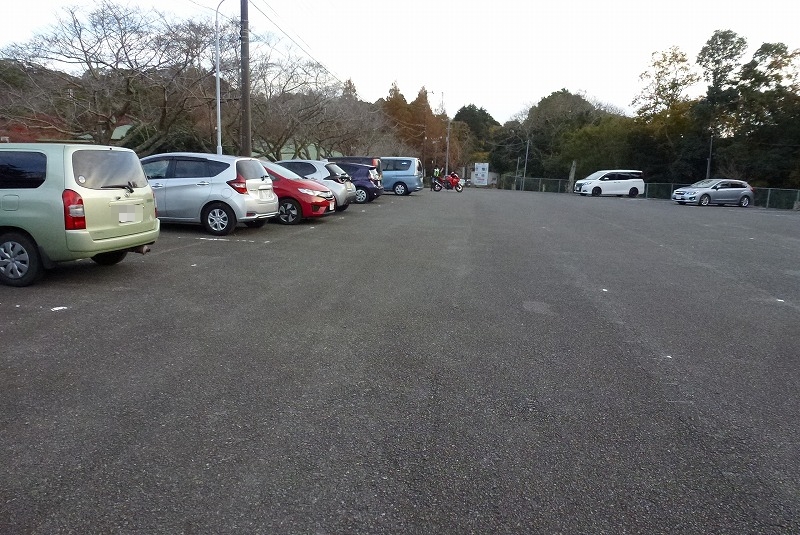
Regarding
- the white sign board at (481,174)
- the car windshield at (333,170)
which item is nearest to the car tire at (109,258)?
the car windshield at (333,170)

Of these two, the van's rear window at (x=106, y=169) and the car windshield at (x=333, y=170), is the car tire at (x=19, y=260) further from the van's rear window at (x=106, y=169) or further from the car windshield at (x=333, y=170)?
the car windshield at (x=333, y=170)

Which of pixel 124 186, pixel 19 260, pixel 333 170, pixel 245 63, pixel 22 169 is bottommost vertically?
pixel 19 260

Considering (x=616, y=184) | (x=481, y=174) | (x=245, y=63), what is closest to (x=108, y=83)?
(x=245, y=63)

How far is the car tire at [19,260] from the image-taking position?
23.5 feet

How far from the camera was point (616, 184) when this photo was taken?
4244 centimetres

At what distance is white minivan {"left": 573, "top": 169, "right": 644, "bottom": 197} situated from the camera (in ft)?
139

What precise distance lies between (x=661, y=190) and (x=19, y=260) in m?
44.6

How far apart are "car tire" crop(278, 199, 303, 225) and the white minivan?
1269 inches

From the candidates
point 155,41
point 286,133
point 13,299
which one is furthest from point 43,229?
point 286,133

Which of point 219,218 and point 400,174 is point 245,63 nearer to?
point 219,218

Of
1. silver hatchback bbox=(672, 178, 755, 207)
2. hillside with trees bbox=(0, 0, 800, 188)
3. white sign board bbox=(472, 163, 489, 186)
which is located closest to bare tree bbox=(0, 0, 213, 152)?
hillside with trees bbox=(0, 0, 800, 188)

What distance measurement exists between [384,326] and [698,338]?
3.11 m

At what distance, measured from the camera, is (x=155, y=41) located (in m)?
20.8

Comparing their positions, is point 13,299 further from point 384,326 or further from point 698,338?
point 698,338
